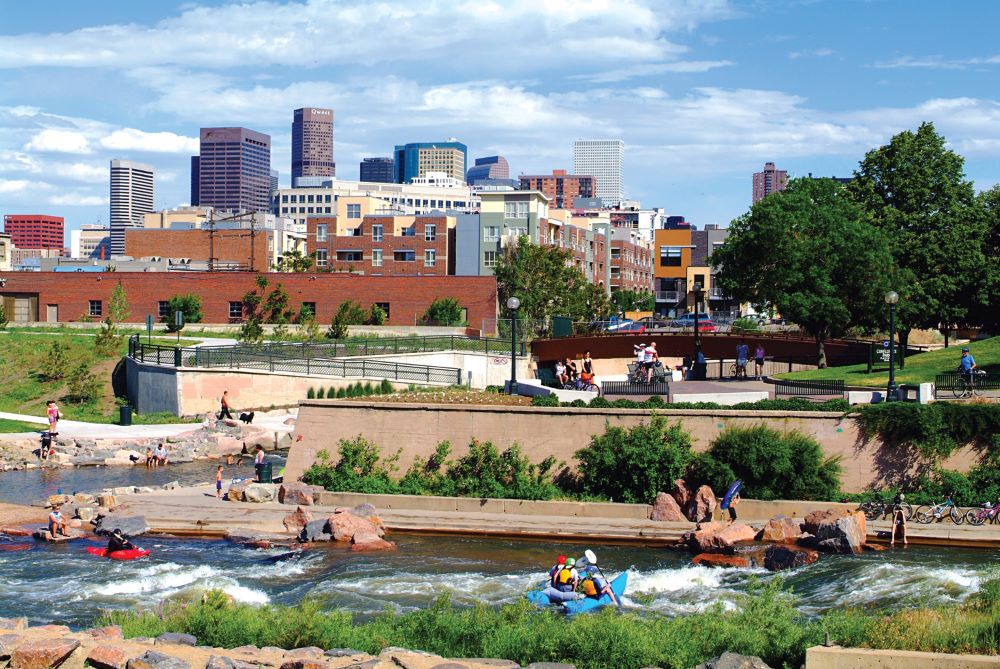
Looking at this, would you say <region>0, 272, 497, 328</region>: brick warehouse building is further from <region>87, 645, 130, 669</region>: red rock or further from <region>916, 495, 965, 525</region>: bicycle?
<region>87, 645, 130, 669</region>: red rock

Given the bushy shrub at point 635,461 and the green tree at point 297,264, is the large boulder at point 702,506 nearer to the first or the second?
the bushy shrub at point 635,461

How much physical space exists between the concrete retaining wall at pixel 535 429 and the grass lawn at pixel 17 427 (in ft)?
62.2

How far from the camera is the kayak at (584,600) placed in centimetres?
2248

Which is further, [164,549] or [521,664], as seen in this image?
[164,549]

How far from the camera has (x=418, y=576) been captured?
25.6 metres

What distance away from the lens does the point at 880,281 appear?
50719mm

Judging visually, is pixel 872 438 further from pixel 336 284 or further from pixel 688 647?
pixel 336 284

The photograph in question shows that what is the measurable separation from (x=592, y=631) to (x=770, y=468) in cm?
1467

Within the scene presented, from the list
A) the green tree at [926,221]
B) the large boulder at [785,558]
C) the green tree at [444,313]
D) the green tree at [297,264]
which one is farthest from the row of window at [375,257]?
the large boulder at [785,558]

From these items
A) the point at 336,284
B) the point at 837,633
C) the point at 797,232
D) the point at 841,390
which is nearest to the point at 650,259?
the point at 336,284

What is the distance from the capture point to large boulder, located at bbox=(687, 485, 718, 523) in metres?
30.2

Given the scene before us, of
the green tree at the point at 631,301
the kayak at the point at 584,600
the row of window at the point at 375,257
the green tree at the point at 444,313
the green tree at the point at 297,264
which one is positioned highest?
the row of window at the point at 375,257

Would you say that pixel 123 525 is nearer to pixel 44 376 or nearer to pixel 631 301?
pixel 44 376

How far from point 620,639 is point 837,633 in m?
3.57
